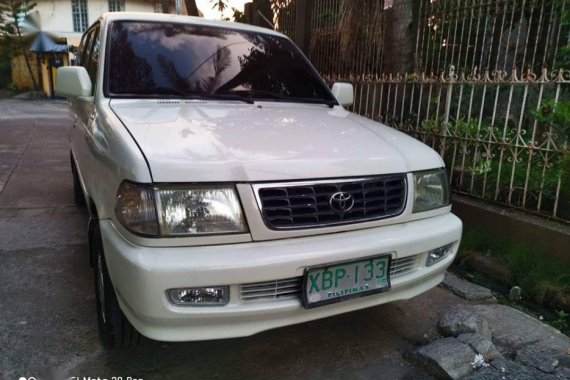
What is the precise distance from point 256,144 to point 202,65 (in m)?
1.16

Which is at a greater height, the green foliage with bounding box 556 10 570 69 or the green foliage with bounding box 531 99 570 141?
the green foliage with bounding box 556 10 570 69

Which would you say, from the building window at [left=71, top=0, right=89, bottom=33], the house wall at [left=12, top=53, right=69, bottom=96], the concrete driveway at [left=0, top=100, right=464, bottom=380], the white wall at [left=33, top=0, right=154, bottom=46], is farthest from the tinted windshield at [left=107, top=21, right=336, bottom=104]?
the building window at [left=71, top=0, right=89, bottom=33]

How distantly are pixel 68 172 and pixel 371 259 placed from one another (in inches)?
222

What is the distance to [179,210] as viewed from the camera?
177 centimetres

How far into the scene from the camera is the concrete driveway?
2.19 metres

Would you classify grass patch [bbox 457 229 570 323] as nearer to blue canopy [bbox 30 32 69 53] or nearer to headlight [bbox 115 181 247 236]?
headlight [bbox 115 181 247 236]

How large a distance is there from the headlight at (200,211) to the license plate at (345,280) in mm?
381

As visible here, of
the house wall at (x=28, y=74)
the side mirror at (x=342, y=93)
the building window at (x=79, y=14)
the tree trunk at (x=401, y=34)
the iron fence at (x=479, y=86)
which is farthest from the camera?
the building window at (x=79, y=14)

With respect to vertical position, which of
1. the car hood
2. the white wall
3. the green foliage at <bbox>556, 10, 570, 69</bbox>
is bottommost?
the car hood

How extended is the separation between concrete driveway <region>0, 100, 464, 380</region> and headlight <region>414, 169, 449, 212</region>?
31.7 inches

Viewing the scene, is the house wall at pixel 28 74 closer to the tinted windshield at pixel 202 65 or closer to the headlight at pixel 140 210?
the tinted windshield at pixel 202 65

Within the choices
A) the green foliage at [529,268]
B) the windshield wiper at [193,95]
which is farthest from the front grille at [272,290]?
the green foliage at [529,268]

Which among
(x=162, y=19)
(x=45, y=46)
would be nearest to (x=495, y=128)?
(x=162, y=19)

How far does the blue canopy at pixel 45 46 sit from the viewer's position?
24.3m
